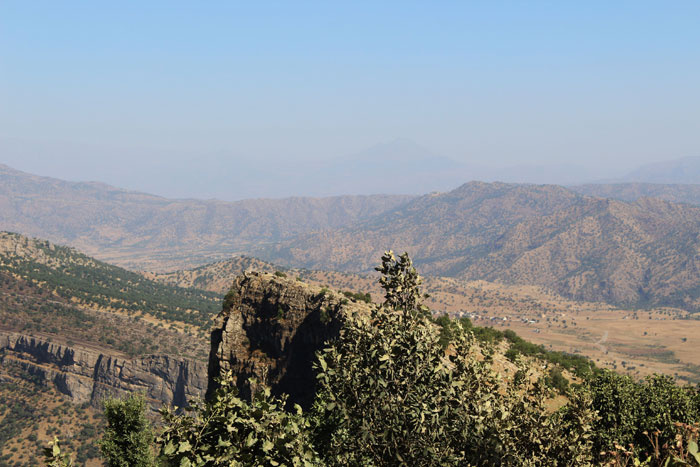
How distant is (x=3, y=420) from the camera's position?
83.2 metres

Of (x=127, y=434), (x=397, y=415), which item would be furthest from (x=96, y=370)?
(x=397, y=415)

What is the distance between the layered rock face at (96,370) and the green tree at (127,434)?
75748mm

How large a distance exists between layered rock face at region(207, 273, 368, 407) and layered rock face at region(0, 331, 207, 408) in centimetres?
5707

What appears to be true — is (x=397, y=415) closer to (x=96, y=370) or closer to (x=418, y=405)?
(x=418, y=405)

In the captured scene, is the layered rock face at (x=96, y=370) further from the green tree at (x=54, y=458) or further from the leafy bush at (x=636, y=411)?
the green tree at (x=54, y=458)

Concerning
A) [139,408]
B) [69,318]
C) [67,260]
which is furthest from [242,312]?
[67,260]

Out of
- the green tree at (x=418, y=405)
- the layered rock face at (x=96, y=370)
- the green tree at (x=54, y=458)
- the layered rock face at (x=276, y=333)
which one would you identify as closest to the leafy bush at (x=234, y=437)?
the green tree at (x=418, y=405)

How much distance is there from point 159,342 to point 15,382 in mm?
29003

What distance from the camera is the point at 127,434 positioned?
91.0ft

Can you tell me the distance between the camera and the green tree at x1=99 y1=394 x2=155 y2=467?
26.9 meters

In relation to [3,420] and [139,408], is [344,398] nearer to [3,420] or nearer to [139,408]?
[139,408]

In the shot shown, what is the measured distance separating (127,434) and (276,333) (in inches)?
847

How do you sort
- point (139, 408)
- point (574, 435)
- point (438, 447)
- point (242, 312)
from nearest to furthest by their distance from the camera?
point (438, 447) → point (574, 435) → point (139, 408) → point (242, 312)

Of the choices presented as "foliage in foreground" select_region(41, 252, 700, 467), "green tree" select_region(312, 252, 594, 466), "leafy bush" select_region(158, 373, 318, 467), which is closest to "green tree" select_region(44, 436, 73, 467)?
"foliage in foreground" select_region(41, 252, 700, 467)
